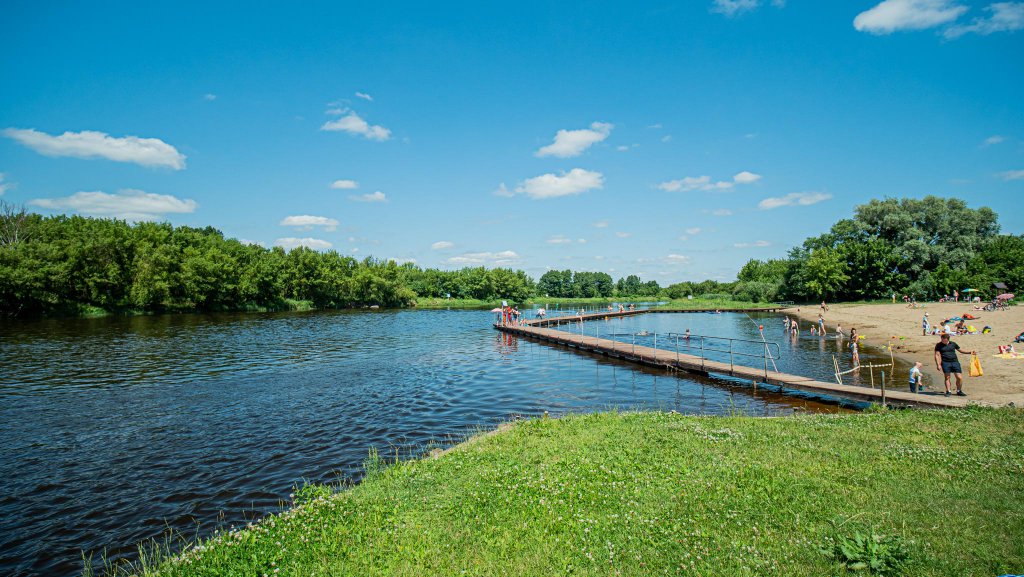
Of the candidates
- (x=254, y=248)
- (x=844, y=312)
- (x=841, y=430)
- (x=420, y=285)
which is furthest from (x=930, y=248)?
(x=254, y=248)

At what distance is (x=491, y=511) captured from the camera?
8.09m

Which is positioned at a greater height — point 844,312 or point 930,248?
point 930,248

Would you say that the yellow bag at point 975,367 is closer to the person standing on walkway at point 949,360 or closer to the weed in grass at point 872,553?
the person standing on walkway at point 949,360

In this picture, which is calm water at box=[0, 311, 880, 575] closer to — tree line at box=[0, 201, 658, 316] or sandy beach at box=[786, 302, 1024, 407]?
sandy beach at box=[786, 302, 1024, 407]

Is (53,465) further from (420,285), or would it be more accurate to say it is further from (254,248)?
(420,285)

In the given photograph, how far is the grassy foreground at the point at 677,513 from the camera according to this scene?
6.02m

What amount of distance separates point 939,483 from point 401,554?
29.0 feet

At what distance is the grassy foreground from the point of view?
6016mm

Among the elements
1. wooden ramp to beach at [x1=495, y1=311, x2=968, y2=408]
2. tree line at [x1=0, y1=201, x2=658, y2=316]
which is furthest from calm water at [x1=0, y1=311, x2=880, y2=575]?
tree line at [x1=0, y1=201, x2=658, y2=316]

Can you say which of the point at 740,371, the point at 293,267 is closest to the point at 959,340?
the point at 740,371

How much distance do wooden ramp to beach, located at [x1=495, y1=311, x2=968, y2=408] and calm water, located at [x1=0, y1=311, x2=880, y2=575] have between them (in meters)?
0.89

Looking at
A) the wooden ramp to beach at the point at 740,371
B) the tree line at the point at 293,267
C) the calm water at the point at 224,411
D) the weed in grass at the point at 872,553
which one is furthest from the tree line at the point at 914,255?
the weed in grass at the point at 872,553

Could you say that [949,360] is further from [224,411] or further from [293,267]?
[293,267]

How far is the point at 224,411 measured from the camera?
1950 centimetres
